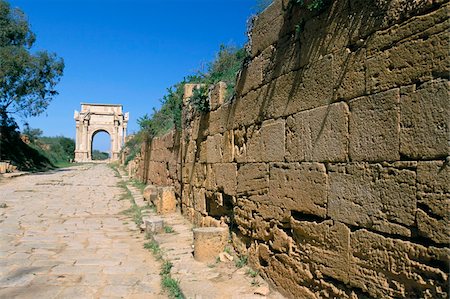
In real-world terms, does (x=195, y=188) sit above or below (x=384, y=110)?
below

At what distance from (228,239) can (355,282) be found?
2843mm

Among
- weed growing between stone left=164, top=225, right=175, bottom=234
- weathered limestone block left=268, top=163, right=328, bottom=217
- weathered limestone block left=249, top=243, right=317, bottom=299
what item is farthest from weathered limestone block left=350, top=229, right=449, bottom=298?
weed growing between stone left=164, top=225, right=175, bottom=234

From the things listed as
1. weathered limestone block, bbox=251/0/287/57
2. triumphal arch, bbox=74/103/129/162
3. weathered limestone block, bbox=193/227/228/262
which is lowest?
weathered limestone block, bbox=193/227/228/262

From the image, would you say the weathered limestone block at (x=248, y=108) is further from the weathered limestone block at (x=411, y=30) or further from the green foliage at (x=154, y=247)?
the green foliage at (x=154, y=247)

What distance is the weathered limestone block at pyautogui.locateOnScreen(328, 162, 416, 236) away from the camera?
260 centimetres

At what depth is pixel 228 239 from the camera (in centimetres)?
568

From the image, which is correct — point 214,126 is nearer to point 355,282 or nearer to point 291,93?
point 291,93

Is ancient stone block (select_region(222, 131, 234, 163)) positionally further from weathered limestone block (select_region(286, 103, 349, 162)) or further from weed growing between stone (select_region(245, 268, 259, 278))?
weathered limestone block (select_region(286, 103, 349, 162))

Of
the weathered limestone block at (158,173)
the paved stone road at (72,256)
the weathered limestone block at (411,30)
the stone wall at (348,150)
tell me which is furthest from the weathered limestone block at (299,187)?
the weathered limestone block at (158,173)

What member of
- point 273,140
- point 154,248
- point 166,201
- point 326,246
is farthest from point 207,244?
point 166,201

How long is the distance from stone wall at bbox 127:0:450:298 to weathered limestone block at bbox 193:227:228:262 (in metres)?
0.30

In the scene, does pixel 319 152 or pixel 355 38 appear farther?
pixel 319 152

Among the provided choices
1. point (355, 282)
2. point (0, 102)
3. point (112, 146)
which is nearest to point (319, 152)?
point (355, 282)

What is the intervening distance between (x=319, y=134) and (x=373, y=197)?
85 centimetres
